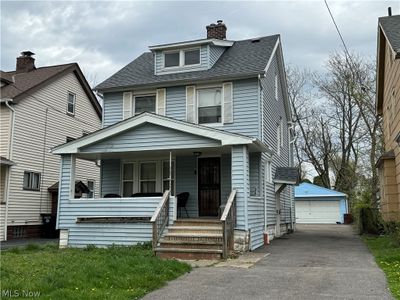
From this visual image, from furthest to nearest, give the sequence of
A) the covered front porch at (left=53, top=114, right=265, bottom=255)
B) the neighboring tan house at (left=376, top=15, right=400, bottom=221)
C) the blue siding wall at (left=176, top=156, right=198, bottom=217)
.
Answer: the blue siding wall at (left=176, top=156, right=198, bottom=217) → the neighboring tan house at (left=376, top=15, right=400, bottom=221) → the covered front porch at (left=53, top=114, right=265, bottom=255)

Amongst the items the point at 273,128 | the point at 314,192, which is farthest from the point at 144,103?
the point at 314,192

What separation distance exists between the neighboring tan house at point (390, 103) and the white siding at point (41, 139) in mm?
15265

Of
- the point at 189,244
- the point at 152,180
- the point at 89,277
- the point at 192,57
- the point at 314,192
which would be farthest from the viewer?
the point at 314,192

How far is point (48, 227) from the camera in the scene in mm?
20672

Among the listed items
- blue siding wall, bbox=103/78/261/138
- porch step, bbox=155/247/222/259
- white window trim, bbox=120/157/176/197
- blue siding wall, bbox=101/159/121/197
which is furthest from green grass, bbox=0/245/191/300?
blue siding wall, bbox=103/78/261/138

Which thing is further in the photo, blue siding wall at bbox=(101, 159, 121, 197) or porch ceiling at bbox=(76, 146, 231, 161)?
blue siding wall at bbox=(101, 159, 121, 197)

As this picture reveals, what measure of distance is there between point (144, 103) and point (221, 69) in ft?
10.8

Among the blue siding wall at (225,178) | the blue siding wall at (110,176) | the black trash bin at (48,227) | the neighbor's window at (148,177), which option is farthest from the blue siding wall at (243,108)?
the black trash bin at (48,227)

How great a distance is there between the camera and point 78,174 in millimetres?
23609

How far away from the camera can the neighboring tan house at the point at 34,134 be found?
1930 cm

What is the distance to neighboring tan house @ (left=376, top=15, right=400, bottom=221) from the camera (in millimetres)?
14359

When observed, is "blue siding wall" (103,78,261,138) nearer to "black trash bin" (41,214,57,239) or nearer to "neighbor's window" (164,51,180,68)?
"neighbor's window" (164,51,180,68)

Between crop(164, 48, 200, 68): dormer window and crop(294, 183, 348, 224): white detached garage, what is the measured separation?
22617 mm

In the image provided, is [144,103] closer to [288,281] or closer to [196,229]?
[196,229]
